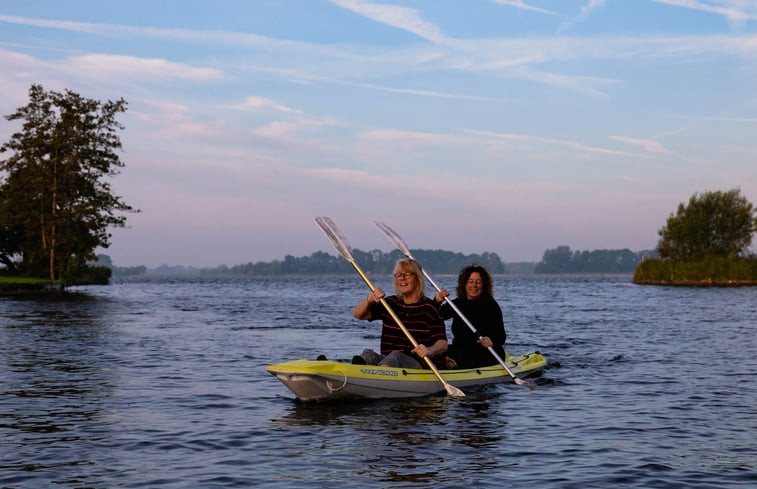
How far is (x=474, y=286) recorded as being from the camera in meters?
13.6

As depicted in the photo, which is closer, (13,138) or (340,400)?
(340,400)

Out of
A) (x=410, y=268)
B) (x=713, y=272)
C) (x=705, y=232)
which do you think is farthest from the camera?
(x=705, y=232)

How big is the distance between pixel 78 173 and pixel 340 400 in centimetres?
5535

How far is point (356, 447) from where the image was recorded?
29.5 feet

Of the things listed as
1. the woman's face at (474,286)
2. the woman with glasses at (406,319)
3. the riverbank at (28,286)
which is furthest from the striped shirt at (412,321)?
the riverbank at (28,286)

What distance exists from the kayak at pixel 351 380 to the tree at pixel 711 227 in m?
82.2

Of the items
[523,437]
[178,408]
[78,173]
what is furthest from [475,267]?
[78,173]

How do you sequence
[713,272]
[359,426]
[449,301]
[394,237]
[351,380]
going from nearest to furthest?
1. [359,426]
2. [351,380]
3. [449,301]
4. [394,237]
5. [713,272]

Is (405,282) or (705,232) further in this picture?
(705,232)

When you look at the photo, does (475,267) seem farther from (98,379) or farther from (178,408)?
(98,379)

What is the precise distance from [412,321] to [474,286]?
81.0 inches

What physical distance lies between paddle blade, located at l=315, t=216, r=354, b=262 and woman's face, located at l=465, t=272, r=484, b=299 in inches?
80.2

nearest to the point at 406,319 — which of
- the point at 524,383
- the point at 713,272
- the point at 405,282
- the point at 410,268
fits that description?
the point at 405,282

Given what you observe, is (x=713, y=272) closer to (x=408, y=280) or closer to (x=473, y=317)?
(x=473, y=317)
